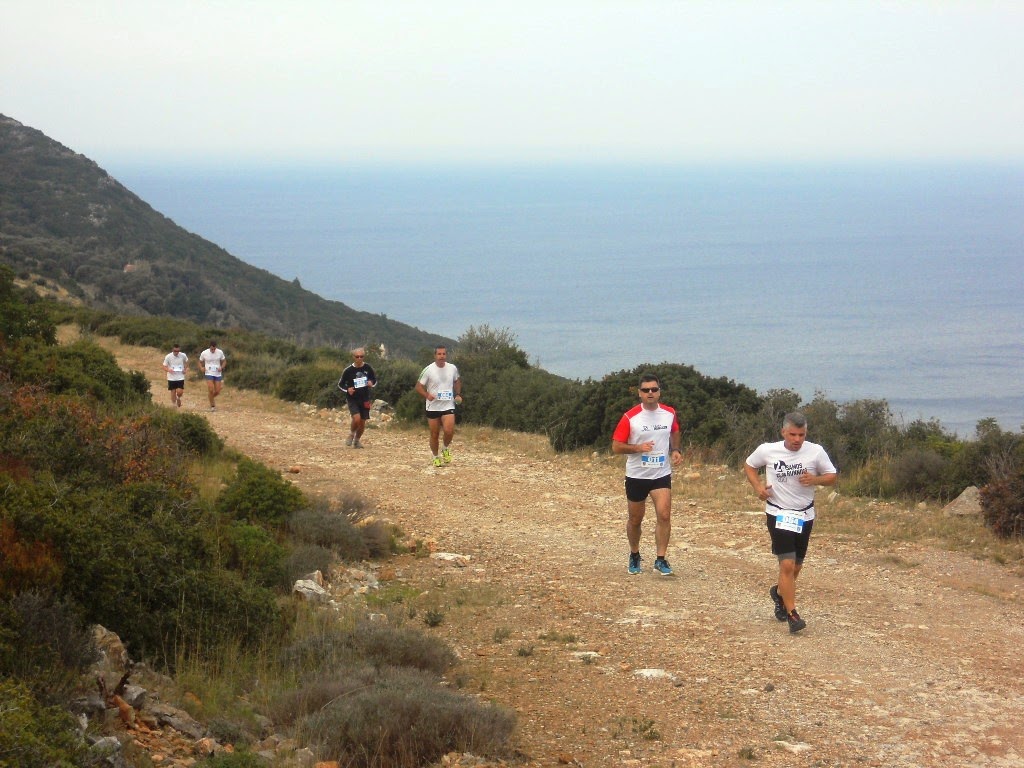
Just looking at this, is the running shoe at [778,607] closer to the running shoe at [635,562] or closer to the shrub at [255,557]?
the running shoe at [635,562]

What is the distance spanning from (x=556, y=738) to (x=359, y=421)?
11.5 m

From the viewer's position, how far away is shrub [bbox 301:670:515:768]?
5324 millimetres

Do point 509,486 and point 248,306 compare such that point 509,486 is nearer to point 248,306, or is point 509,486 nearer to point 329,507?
point 329,507

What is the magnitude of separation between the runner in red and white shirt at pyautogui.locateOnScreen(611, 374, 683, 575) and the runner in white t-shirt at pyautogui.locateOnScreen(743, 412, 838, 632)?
1.36m

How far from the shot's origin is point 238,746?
5.26 m

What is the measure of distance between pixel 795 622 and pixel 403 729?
11.9ft

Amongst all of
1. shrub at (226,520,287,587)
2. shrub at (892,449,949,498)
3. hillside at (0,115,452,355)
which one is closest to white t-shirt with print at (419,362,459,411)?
shrub at (892,449,949,498)

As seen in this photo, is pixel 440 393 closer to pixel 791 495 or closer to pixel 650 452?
pixel 650 452

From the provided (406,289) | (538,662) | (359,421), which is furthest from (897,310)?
(538,662)

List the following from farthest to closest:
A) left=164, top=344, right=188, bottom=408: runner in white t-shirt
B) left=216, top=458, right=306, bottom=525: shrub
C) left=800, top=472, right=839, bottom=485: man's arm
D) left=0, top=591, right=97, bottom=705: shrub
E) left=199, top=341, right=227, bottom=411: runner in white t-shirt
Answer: left=199, top=341, right=227, bottom=411: runner in white t-shirt, left=164, top=344, right=188, bottom=408: runner in white t-shirt, left=216, top=458, right=306, bottom=525: shrub, left=800, top=472, right=839, bottom=485: man's arm, left=0, top=591, right=97, bottom=705: shrub

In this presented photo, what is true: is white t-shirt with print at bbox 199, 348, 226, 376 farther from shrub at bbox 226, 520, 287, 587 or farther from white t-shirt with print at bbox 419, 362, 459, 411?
shrub at bbox 226, 520, 287, 587

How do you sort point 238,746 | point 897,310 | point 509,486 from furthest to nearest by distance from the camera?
point 897,310
point 509,486
point 238,746

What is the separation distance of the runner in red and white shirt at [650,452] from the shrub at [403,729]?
393cm

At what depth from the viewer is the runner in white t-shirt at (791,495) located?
799cm
